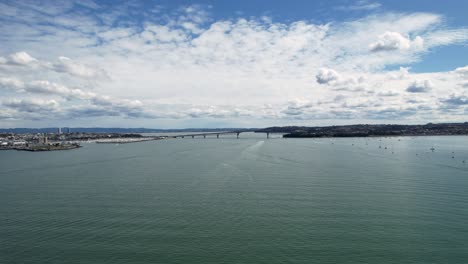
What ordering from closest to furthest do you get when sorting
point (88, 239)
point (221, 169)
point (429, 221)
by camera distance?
point (88, 239)
point (429, 221)
point (221, 169)

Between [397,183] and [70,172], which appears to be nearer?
[397,183]

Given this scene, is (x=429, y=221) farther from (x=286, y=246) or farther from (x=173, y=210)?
(x=173, y=210)

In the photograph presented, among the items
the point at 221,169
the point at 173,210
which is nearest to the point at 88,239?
the point at 173,210

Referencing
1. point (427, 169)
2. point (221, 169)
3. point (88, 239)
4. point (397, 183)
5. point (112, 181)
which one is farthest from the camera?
point (221, 169)

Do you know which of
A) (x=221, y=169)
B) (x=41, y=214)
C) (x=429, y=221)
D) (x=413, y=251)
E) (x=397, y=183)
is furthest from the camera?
(x=221, y=169)

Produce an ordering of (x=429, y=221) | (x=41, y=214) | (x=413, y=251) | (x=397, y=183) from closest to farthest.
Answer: (x=413, y=251), (x=429, y=221), (x=41, y=214), (x=397, y=183)

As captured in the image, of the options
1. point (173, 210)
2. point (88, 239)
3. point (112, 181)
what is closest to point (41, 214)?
point (88, 239)

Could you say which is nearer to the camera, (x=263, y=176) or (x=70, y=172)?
(x=263, y=176)

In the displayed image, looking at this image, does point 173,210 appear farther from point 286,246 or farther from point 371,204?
point 371,204
